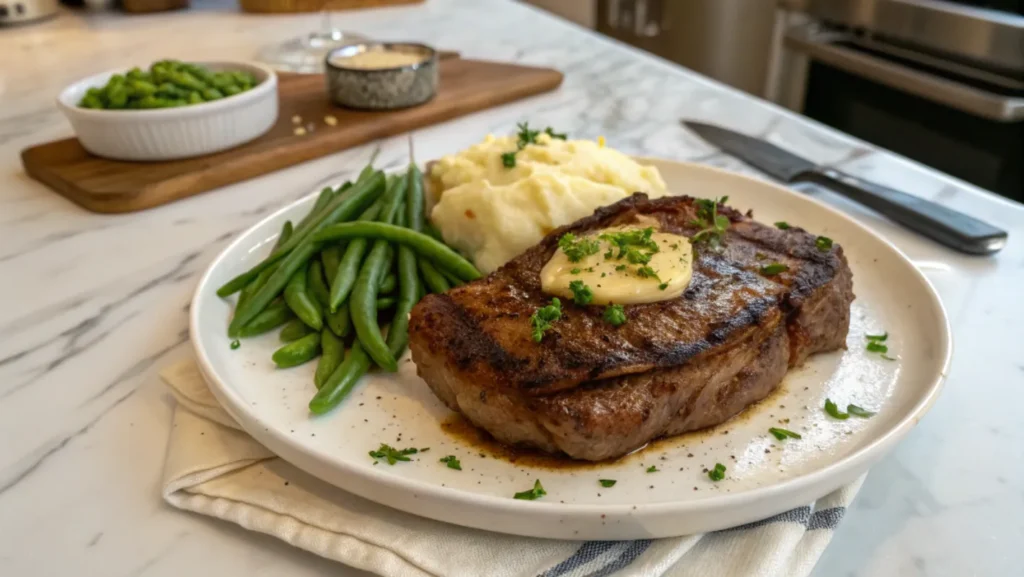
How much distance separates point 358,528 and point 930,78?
562 centimetres

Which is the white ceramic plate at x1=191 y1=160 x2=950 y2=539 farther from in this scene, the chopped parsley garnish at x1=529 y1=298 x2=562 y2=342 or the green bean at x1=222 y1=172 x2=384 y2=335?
the chopped parsley garnish at x1=529 y1=298 x2=562 y2=342

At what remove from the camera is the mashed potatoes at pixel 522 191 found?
2916mm

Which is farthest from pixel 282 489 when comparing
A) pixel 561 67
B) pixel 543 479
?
pixel 561 67

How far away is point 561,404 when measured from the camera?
75.2 inches

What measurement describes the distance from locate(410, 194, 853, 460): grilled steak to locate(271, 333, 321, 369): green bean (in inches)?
16.0

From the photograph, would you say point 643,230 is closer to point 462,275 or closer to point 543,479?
point 462,275

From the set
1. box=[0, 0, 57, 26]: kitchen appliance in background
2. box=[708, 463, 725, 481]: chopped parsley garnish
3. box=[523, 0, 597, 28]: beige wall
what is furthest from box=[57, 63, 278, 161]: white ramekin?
box=[523, 0, 597, 28]: beige wall

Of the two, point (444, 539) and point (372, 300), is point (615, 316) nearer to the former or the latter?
point (444, 539)

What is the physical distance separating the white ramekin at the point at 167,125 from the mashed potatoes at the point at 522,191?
4.28 feet

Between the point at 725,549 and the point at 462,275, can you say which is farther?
the point at 462,275

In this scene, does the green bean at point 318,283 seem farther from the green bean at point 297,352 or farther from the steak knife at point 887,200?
the steak knife at point 887,200

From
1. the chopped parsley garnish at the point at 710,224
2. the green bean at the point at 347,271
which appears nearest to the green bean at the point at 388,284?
the green bean at the point at 347,271

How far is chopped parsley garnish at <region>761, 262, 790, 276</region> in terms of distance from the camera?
2359 millimetres

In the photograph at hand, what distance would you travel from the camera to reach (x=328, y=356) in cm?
236
